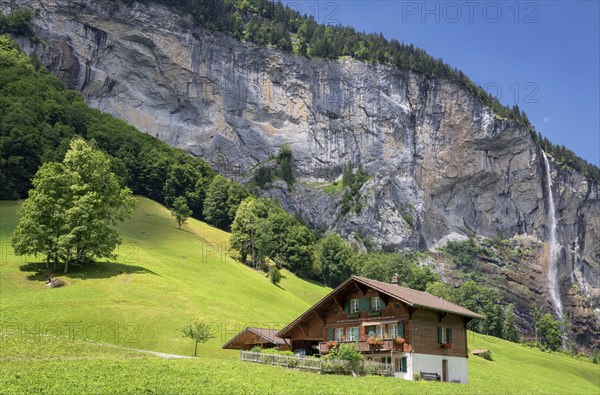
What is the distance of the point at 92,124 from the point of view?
12469 centimetres

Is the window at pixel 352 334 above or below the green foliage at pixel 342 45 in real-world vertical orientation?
below

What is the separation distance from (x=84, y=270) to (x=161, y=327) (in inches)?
644

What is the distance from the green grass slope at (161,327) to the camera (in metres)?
23.4

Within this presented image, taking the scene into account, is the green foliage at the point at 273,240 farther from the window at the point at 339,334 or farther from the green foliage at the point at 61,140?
the window at the point at 339,334

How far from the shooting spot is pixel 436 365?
134 feet

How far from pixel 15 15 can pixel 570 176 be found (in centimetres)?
16492

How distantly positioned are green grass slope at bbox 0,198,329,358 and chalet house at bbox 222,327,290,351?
8.04 ft

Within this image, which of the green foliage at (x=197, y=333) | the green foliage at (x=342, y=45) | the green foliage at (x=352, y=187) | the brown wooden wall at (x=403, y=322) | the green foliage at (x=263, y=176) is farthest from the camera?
the green foliage at (x=342, y=45)

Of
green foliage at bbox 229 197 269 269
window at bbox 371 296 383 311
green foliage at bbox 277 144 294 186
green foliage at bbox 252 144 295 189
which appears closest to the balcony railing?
window at bbox 371 296 383 311

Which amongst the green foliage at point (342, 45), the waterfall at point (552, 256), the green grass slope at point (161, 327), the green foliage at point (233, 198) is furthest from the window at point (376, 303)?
the green foliage at point (342, 45)

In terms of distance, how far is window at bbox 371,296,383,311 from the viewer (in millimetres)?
41188

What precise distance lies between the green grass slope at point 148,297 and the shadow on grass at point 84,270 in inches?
3.8

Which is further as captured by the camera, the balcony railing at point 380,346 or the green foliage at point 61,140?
the green foliage at point 61,140

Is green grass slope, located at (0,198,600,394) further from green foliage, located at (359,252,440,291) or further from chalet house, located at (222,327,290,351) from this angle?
green foliage, located at (359,252,440,291)
